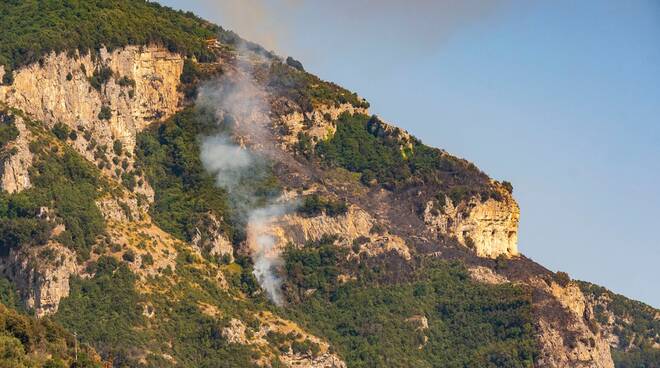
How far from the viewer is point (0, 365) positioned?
7810 inches
